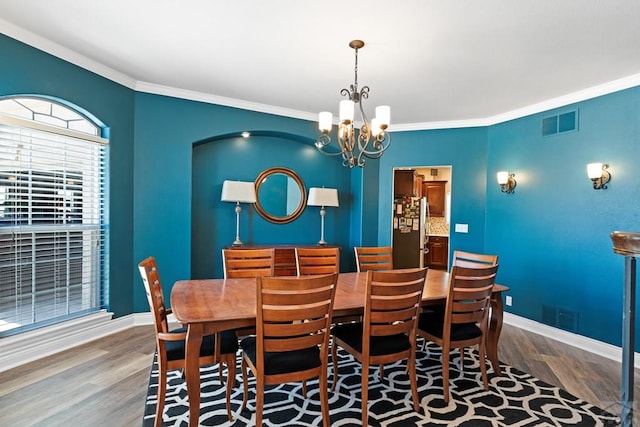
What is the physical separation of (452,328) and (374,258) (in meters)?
1.26

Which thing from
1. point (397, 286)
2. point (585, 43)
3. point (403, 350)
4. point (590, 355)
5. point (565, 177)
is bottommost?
point (590, 355)

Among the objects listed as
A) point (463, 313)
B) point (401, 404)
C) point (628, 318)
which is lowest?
point (401, 404)

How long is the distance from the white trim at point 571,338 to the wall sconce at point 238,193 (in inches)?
141

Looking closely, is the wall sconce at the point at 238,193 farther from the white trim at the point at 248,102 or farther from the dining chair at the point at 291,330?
the dining chair at the point at 291,330

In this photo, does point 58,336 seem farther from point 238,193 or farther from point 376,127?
point 376,127

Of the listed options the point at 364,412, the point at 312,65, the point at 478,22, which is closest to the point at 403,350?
the point at 364,412

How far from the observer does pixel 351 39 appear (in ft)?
9.05

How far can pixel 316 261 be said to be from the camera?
11.7 ft

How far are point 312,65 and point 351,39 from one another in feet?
2.02

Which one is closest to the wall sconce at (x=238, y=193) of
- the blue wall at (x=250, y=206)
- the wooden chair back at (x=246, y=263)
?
the blue wall at (x=250, y=206)

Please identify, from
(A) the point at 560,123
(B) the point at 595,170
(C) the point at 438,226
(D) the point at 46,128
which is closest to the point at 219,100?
(D) the point at 46,128

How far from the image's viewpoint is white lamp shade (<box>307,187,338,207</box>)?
4.96 m

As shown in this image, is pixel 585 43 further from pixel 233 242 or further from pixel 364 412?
pixel 233 242

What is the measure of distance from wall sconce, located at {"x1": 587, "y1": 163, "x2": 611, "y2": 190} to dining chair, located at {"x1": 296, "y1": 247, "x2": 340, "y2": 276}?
8.68ft
